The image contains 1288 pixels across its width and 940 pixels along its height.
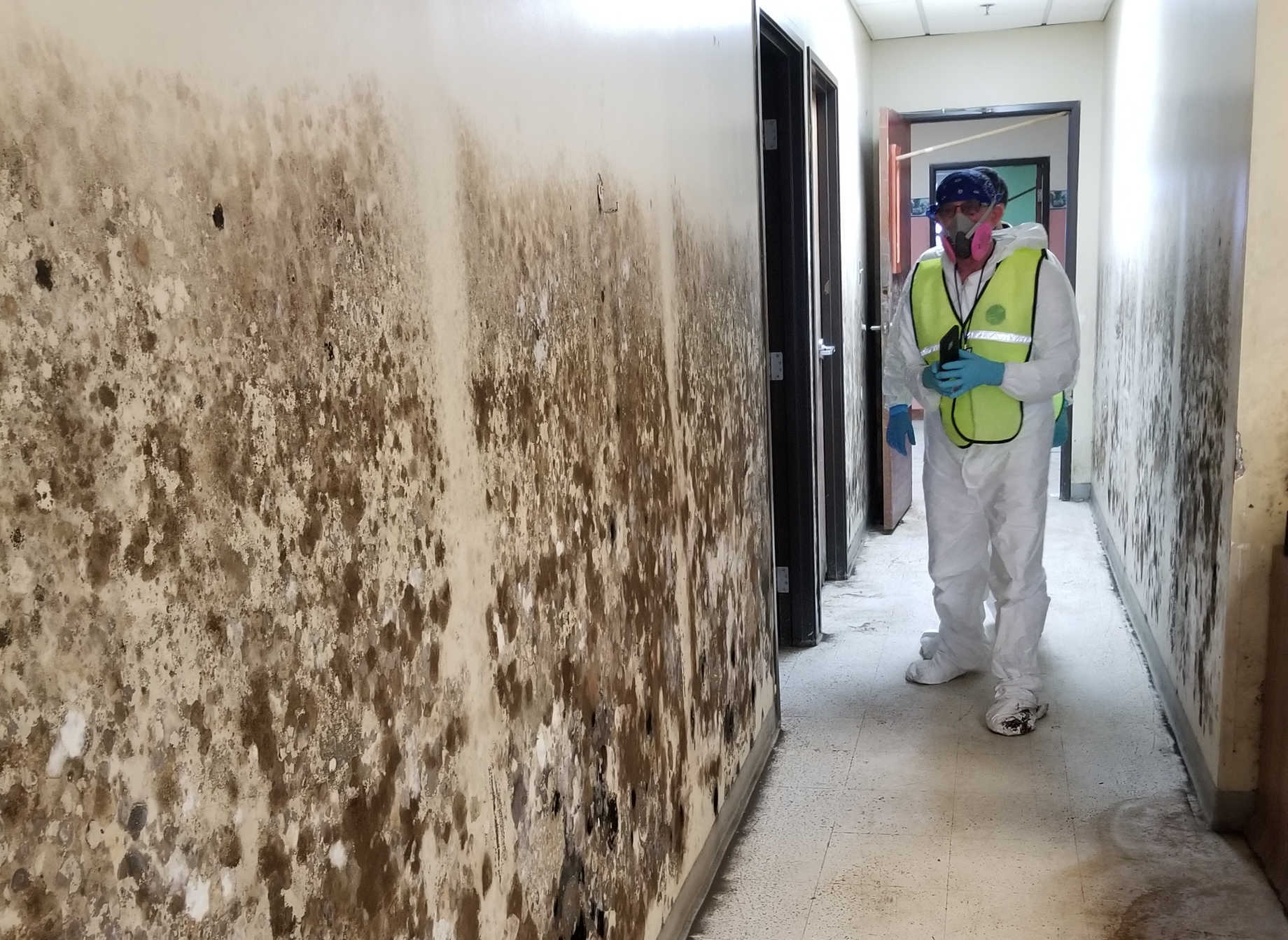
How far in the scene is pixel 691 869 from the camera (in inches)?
93.6

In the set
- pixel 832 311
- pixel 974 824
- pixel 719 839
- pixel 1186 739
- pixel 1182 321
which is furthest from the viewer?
pixel 832 311

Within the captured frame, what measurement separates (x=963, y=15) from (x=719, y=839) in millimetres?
4340

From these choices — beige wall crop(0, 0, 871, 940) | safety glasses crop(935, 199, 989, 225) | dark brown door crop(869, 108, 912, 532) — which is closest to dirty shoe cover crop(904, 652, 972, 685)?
safety glasses crop(935, 199, 989, 225)

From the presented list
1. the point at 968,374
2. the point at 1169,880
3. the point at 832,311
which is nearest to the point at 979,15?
the point at 832,311

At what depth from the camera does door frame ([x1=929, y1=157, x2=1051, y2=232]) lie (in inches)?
392

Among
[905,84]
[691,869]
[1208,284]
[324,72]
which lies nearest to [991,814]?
[691,869]

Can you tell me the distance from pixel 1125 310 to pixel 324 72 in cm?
422

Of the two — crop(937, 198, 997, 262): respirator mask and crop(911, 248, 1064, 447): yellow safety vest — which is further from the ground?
crop(937, 198, 997, 262): respirator mask

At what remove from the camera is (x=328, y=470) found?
107 centimetres

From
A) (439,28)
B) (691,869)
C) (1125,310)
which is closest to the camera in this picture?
(439,28)

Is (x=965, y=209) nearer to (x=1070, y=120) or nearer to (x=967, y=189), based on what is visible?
(x=967, y=189)

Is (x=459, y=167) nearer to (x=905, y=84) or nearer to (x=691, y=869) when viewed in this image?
(x=691, y=869)

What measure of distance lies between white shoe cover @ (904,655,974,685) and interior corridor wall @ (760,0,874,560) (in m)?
1.26

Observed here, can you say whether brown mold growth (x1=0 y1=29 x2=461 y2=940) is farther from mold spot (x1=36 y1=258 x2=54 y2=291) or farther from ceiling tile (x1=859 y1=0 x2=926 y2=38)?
ceiling tile (x1=859 y1=0 x2=926 y2=38)
